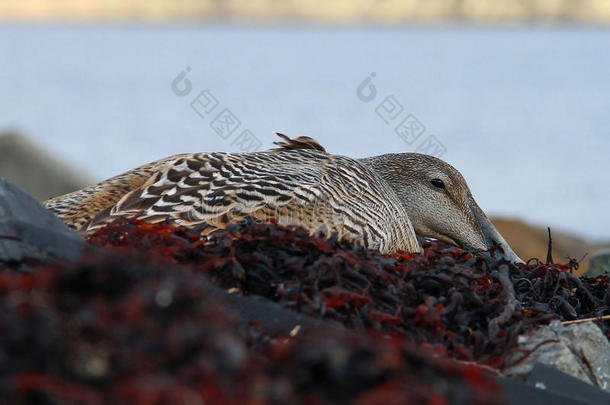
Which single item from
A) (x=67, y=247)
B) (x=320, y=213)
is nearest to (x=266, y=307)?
(x=67, y=247)

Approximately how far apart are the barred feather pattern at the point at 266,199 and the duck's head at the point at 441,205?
0.67 meters

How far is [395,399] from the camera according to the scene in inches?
55.7

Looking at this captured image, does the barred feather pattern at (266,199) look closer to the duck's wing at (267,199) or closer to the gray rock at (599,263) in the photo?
the duck's wing at (267,199)

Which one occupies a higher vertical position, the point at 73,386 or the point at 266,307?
the point at 266,307

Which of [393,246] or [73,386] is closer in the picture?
[73,386]

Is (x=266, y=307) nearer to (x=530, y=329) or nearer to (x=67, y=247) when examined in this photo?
(x=67, y=247)

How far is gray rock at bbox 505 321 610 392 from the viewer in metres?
2.71

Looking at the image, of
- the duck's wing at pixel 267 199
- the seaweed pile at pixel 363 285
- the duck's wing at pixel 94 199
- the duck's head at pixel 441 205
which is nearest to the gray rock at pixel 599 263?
the duck's head at pixel 441 205

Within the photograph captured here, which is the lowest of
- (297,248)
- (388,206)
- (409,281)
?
(297,248)

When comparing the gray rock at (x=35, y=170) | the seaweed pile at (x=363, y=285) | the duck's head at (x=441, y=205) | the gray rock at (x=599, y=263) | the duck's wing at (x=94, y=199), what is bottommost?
the gray rock at (x=35, y=170)

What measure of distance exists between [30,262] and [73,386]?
3.79 ft

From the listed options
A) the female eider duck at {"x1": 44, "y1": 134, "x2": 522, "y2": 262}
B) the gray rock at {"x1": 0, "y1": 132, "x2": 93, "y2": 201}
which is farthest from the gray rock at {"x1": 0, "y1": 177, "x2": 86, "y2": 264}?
the gray rock at {"x1": 0, "y1": 132, "x2": 93, "y2": 201}

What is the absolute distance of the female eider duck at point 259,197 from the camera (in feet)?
12.3

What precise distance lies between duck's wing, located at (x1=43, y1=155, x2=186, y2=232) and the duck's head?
75.3 inches
